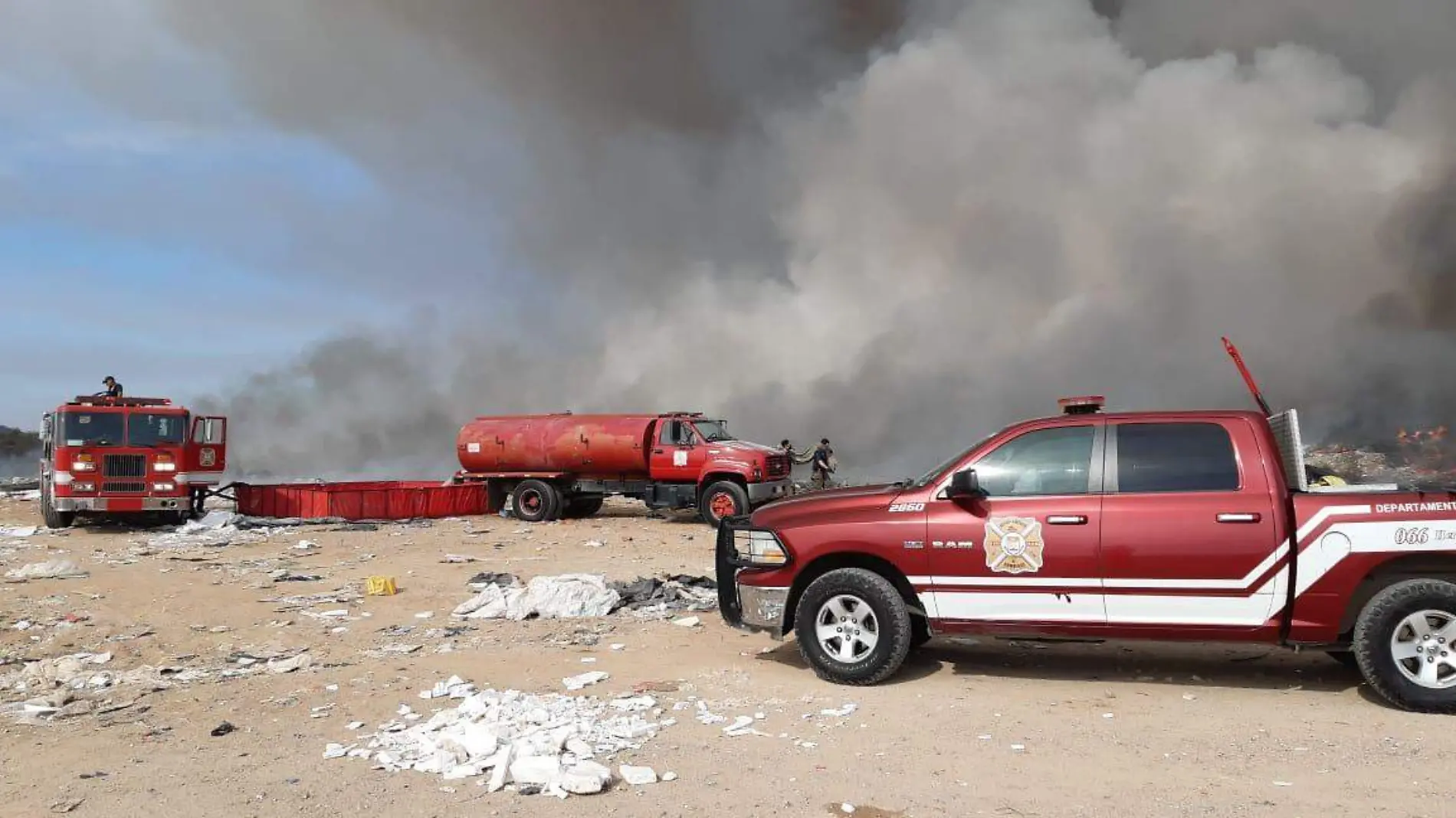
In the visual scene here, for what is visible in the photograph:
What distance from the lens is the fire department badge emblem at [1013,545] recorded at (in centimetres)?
641

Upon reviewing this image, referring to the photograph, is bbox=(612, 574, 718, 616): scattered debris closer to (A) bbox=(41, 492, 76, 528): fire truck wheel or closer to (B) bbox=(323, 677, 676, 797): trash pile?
(B) bbox=(323, 677, 676, 797): trash pile

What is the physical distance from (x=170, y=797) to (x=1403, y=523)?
683 cm

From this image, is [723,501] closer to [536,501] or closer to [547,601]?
[536,501]

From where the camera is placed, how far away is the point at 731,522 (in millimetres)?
7516

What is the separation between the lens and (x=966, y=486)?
21.0 ft

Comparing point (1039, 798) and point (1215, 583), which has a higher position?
point (1215, 583)

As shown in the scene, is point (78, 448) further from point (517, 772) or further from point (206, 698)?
point (517, 772)

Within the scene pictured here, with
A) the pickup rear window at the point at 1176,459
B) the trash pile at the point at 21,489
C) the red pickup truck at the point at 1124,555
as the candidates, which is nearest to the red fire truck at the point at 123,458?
the trash pile at the point at 21,489

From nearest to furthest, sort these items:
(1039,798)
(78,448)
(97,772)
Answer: (1039,798) → (97,772) → (78,448)

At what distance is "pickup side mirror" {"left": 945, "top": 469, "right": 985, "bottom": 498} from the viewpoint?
6383 mm

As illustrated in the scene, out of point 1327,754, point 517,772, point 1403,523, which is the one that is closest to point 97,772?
point 517,772

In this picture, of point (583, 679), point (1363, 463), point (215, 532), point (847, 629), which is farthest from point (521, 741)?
point (1363, 463)

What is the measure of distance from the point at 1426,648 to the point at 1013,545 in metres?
2.38

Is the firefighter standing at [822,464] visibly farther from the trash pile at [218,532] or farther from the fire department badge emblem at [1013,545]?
the fire department badge emblem at [1013,545]
